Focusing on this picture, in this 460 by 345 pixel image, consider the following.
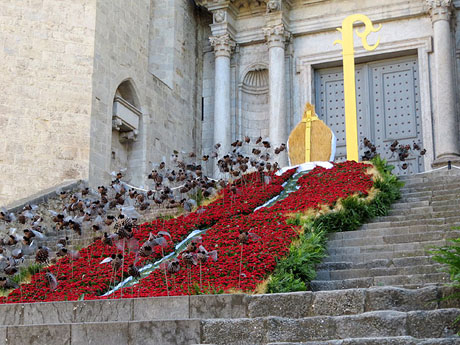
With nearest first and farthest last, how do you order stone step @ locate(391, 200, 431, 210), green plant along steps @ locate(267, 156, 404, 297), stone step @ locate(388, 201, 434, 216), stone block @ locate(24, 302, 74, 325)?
stone block @ locate(24, 302, 74, 325) < green plant along steps @ locate(267, 156, 404, 297) < stone step @ locate(388, 201, 434, 216) < stone step @ locate(391, 200, 431, 210)

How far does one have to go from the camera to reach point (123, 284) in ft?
30.3

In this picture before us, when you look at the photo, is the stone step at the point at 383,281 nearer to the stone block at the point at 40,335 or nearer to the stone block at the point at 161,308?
the stone block at the point at 161,308

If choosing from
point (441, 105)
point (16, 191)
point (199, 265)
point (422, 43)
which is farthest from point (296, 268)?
point (422, 43)

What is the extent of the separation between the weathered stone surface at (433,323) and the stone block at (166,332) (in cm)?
172

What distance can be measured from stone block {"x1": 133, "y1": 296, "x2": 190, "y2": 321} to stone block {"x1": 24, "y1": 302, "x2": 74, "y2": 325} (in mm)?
791

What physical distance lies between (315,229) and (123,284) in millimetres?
2541

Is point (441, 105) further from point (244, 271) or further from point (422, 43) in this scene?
point (244, 271)

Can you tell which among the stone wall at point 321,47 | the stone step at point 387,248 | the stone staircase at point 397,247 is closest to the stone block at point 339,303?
the stone staircase at point 397,247

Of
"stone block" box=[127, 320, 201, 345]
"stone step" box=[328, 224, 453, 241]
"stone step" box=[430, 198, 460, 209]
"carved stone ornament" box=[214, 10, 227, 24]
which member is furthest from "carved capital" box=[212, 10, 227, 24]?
"stone block" box=[127, 320, 201, 345]

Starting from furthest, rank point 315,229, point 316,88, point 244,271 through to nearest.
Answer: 1. point 316,88
2. point 315,229
3. point 244,271

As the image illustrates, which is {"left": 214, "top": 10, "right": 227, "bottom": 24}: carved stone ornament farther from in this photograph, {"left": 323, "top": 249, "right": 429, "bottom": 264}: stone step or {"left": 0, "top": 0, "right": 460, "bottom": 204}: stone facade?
{"left": 323, "top": 249, "right": 429, "bottom": 264}: stone step

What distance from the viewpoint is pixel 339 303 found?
6.74m

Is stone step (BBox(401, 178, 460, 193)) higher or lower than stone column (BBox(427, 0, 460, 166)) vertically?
lower

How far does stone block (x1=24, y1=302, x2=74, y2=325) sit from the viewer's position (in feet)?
26.0
